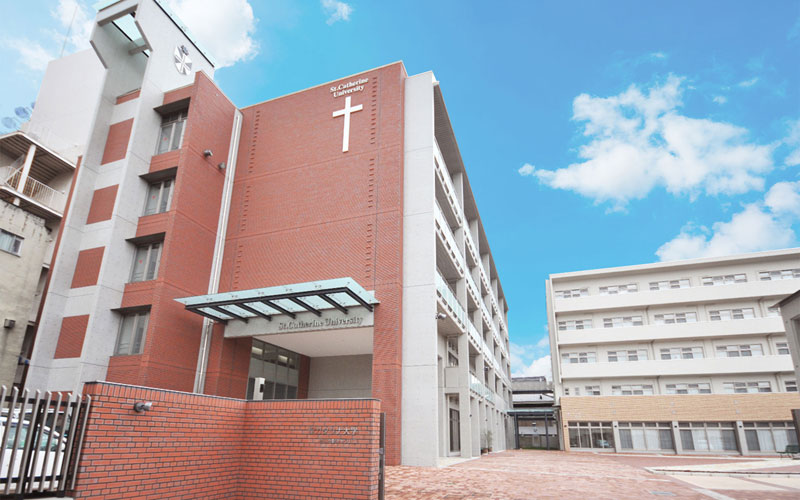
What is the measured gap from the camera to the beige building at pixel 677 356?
114 ft

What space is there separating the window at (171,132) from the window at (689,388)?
40166 mm

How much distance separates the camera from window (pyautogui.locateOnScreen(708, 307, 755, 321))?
39156 mm

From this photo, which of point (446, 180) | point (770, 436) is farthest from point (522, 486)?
point (770, 436)

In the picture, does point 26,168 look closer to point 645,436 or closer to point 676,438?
point 645,436

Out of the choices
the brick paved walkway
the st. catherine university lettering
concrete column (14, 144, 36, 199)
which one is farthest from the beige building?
concrete column (14, 144, 36, 199)

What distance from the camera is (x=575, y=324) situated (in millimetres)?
43719

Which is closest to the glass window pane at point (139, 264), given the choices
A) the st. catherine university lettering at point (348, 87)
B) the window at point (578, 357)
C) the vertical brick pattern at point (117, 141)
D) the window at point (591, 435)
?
the vertical brick pattern at point (117, 141)

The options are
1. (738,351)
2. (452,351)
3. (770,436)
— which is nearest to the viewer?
(452,351)

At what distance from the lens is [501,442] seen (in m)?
40.2

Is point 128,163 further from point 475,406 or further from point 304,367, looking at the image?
point 475,406

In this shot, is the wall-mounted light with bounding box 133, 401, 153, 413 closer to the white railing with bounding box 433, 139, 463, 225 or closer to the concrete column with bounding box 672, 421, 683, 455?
the white railing with bounding box 433, 139, 463, 225

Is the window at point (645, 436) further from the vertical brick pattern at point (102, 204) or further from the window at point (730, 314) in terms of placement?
the vertical brick pattern at point (102, 204)

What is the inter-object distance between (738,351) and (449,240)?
29.3m

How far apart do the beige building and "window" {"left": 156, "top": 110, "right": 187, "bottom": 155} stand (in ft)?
110
